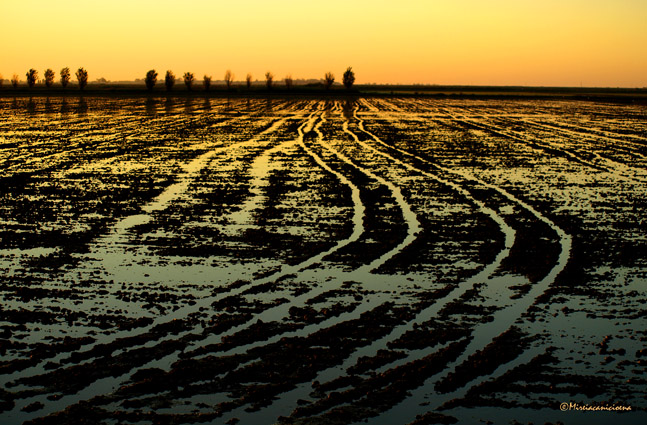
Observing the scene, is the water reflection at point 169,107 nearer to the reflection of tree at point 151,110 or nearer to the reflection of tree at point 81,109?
the reflection of tree at point 151,110

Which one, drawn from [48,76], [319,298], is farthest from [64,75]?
[319,298]

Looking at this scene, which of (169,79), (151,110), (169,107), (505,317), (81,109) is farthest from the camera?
(169,79)

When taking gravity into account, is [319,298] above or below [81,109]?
below

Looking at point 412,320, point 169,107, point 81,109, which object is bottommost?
point 412,320

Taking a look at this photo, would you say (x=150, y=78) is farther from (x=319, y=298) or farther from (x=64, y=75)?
(x=319, y=298)

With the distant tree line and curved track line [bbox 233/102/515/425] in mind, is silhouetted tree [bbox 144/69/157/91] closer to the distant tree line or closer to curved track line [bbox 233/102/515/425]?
the distant tree line

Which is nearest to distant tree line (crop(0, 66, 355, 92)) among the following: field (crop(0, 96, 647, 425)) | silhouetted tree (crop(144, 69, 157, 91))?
silhouetted tree (crop(144, 69, 157, 91))

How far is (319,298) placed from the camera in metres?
7.71

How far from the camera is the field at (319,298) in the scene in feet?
17.2

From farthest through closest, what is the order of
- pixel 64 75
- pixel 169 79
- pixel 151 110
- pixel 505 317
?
1. pixel 64 75
2. pixel 169 79
3. pixel 151 110
4. pixel 505 317

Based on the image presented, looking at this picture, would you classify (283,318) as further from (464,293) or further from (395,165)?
(395,165)

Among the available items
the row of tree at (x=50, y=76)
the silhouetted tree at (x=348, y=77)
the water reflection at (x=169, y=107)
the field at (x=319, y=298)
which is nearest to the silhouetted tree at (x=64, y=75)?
the row of tree at (x=50, y=76)

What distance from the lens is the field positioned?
17.2 ft

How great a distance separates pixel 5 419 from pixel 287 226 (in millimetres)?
7039
